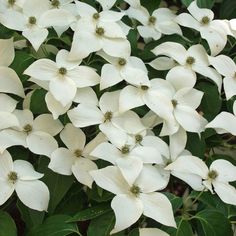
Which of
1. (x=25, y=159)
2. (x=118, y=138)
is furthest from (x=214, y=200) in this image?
(x=25, y=159)

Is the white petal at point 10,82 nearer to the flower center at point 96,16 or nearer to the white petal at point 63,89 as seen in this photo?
the white petal at point 63,89

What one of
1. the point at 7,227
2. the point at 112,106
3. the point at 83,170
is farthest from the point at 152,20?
the point at 7,227

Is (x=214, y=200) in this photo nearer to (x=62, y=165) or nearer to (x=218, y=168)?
(x=218, y=168)

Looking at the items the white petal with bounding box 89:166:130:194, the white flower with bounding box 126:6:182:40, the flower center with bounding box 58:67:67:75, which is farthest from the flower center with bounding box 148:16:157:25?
the white petal with bounding box 89:166:130:194

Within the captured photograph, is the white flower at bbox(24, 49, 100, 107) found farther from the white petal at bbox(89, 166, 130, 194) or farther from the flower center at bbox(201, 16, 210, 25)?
the flower center at bbox(201, 16, 210, 25)

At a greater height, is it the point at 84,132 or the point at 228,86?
the point at 228,86

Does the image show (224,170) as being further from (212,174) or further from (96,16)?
(96,16)
